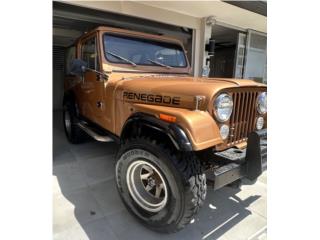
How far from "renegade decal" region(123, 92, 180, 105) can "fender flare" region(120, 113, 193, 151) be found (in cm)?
16

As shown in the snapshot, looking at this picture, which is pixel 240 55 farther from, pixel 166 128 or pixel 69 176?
pixel 166 128

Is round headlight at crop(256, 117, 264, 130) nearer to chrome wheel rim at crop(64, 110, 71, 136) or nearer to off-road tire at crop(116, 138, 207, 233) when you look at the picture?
off-road tire at crop(116, 138, 207, 233)

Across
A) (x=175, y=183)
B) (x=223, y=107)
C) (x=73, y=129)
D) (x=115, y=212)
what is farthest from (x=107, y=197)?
(x=73, y=129)

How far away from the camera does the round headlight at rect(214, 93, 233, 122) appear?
1.75 meters

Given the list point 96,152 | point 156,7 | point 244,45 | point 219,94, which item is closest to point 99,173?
point 96,152

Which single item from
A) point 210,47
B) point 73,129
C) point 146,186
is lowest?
point 146,186

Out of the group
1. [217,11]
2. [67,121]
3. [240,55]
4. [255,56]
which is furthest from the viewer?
[255,56]

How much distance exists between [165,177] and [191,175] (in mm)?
215

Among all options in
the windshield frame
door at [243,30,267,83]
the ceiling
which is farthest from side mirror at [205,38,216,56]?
the windshield frame

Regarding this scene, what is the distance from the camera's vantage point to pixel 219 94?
1761 millimetres

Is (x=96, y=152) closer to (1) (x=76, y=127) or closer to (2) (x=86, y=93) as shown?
(1) (x=76, y=127)

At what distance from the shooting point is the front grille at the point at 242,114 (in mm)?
1924

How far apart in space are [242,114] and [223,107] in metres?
0.32

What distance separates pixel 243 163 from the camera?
1.77m
